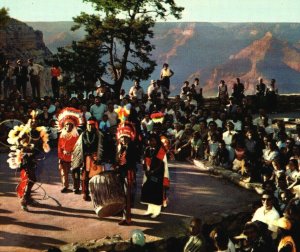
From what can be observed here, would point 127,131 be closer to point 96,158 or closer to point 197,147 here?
point 96,158

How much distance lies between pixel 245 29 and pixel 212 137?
9412 cm

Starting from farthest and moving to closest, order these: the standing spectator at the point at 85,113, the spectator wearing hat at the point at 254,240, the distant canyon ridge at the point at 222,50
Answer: the distant canyon ridge at the point at 222,50, the standing spectator at the point at 85,113, the spectator wearing hat at the point at 254,240

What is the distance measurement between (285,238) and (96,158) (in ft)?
13.8

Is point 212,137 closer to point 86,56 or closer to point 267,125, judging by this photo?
point 267,125

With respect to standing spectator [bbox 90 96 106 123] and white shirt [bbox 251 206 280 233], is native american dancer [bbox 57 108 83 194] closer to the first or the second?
white shirt [bbox 251 206 280 233]

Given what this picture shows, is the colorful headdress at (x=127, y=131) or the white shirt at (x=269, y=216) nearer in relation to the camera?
the white shirt at (x=269, y=216)

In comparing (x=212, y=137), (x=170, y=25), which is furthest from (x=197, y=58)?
(x=212, y=137)

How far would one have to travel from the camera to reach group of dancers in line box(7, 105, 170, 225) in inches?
340

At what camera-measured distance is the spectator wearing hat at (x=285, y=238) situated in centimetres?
651

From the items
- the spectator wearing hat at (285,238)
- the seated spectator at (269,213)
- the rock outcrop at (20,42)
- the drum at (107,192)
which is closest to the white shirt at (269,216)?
the seated spectator at (269,213)

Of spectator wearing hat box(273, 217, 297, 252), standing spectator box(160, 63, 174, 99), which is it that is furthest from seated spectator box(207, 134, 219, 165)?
standing spectator box(160, 63, 174, 99)

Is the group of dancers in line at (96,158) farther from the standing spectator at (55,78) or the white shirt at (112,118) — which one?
the standing spectator at (55,78)

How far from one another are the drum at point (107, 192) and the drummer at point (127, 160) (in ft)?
0.34

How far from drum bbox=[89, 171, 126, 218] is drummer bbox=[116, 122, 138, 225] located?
10cm
